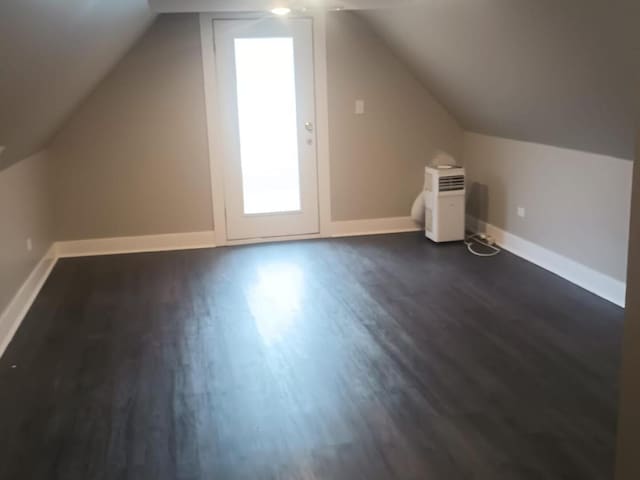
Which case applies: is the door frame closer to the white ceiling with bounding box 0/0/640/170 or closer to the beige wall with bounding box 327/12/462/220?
the beige wall with bounding box 327/12/462/220

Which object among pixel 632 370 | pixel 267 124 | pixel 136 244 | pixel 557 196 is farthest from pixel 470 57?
pixel 632 370

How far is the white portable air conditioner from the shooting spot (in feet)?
18.0

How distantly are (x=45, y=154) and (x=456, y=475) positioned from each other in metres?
4.21

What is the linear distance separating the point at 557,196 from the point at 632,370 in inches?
135

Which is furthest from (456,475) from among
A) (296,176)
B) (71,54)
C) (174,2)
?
(296,176)

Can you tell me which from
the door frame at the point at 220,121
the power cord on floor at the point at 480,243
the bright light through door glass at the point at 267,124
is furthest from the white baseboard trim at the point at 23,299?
the power cord on floor at the point at 480,243

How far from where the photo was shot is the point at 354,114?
582 cm

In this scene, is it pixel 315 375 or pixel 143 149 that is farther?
pixel 143 149

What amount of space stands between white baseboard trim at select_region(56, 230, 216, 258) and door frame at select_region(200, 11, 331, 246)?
0.54 ft

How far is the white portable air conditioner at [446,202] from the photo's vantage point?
5.48 m

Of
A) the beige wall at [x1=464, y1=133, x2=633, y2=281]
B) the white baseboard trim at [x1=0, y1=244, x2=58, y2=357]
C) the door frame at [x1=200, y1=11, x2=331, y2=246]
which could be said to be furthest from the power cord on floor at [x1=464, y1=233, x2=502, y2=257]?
the white baseboard trim at [x1=0, y1=244, x2=58, y2=357]

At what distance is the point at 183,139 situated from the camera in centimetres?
557

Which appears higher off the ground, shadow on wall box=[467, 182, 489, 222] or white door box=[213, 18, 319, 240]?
Result: white door box=[213, 18, 319, 240]

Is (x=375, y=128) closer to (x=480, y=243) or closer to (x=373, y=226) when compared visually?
(x=373, y=226)
